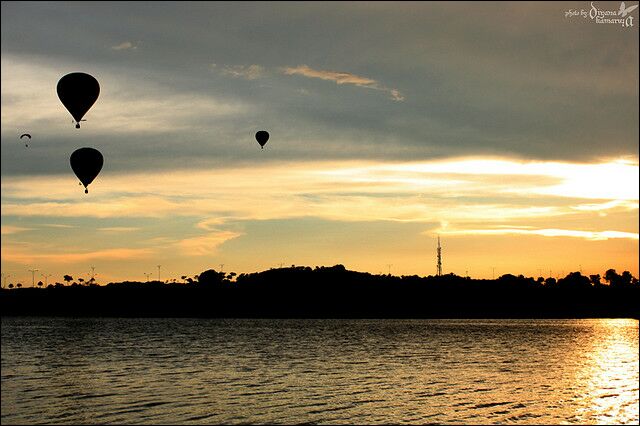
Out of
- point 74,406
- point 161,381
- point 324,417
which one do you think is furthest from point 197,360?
point 324,417

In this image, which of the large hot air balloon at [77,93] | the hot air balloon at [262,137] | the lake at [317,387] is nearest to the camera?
the lake at [317,387]

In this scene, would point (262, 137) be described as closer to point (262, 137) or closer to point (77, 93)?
point (262, 137)

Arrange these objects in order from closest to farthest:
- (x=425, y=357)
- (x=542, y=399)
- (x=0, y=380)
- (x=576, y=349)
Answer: (x=542, y=399) → (x=0, y=380) → (x=425, y=357) → (x=576, y=349)

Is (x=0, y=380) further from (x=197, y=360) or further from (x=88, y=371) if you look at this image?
(x=197, y=360)

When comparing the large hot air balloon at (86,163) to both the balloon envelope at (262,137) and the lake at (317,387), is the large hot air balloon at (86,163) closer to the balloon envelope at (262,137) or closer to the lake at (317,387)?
the lake at (317,387)

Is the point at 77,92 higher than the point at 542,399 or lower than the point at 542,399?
higher

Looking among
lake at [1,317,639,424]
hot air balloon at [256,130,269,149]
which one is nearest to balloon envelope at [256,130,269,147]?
hot air balloon at [256,130,269,149]

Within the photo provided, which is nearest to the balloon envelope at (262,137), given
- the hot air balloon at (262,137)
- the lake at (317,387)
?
the hot air balloon at (262,137)

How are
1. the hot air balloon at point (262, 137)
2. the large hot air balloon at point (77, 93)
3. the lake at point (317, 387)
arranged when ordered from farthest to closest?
1. the hot air balloon at point (262, 137)
2. the large hot air balloon at point (77, 93)
3. the lake at point (317, 387)
